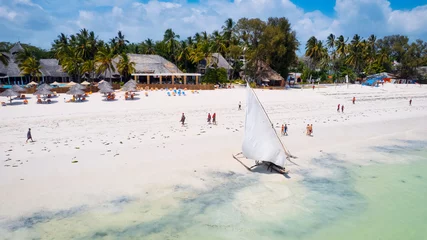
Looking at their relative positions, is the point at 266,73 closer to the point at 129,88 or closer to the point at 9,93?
the point at 129,88

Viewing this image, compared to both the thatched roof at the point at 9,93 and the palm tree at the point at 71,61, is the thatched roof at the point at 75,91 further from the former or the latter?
the palm tree at the point at 71,61

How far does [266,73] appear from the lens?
53.4 meters

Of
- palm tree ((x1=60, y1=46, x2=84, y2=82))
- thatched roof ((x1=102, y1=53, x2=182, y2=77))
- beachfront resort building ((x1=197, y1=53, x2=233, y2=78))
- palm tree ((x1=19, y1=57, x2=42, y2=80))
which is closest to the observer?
palm tree ((x1=19, y1=57, x2=42, y2=80))

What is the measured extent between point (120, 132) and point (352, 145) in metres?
16.5

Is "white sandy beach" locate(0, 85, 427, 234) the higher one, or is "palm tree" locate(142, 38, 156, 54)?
"palm tree" locate(142, 38, 156, 54)

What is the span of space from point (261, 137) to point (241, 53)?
1588 inches

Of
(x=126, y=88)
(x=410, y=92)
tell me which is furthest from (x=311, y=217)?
(x=410, y=92)

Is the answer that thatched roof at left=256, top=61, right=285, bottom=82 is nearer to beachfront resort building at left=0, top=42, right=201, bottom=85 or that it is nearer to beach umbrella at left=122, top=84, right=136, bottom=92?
beachfront resort building at left=0, top=42, right=201, bottom=85

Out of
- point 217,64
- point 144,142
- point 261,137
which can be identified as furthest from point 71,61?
point 261,137

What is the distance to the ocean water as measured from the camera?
10432 mm

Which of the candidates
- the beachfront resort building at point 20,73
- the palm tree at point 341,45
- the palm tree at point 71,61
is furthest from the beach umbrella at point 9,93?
the palm tree at point 341,45

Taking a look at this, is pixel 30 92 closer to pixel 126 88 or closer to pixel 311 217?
pixel 126 88

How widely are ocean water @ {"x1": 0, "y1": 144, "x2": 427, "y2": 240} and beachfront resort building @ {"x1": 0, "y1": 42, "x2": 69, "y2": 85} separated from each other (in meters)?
46.7

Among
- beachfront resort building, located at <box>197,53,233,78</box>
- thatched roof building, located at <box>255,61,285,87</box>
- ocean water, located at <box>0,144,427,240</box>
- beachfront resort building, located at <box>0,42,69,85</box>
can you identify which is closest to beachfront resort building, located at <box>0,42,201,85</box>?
beachfront resort building, located at <box>0,42,69,85</box>
